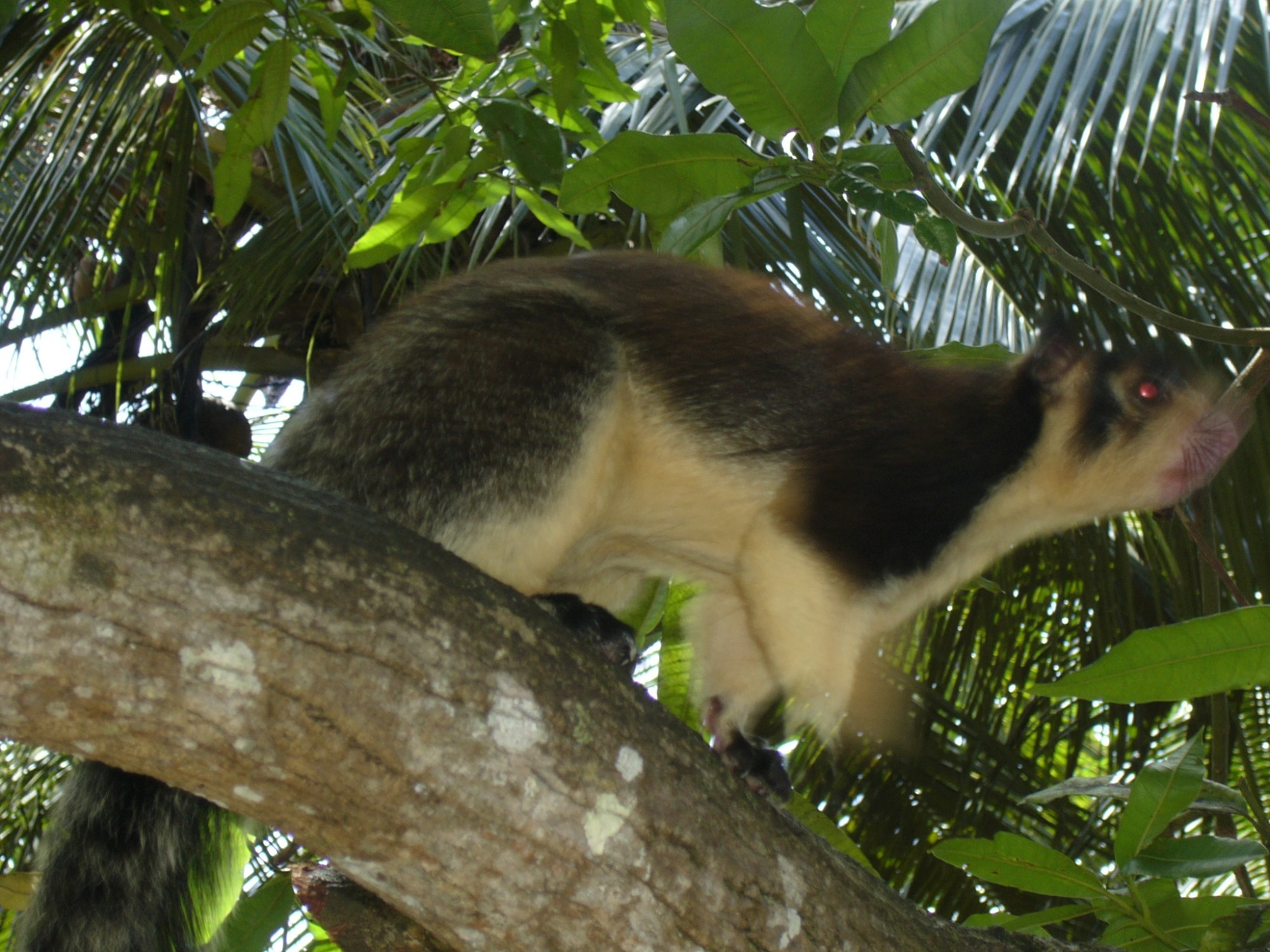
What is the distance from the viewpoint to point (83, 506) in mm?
1814

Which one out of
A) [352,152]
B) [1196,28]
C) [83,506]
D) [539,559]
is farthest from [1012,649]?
[83,506]

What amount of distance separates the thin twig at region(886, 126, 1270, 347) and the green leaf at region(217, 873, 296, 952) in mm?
1977

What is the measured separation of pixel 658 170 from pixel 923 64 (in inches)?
20.1

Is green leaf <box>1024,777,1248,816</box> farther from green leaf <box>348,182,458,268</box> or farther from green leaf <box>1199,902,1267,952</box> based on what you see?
green leaf <box>348,182,458,268</box>

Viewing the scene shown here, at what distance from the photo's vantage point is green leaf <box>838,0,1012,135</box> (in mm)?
1955

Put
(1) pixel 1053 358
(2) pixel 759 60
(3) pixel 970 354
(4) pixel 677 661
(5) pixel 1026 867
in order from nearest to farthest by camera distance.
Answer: (2) pixel 759 60 → (5) pixel 1026 867 → (3) pixel 970 354 → (1) pixel 1053 358 → (4) pixel 677 661

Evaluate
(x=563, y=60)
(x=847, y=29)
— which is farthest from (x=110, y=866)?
(x=847, y=29)

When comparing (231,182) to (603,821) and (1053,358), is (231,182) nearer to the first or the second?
(603,821)

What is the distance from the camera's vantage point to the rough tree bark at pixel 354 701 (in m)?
1.78

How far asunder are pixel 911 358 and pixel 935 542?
595 mm

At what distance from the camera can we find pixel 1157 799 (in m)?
2.36

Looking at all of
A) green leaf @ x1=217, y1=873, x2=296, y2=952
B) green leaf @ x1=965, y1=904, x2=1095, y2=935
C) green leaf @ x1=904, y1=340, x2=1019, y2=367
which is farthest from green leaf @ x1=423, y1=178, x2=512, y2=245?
green leaf @ x1=965, y1=904, x2=1095, y2=935

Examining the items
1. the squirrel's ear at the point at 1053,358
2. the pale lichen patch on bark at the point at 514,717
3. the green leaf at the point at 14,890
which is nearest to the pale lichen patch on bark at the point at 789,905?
the pale lichen patch on bark at the point at 514,717

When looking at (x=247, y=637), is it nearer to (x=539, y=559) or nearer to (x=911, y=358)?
(x=539, y=559)
